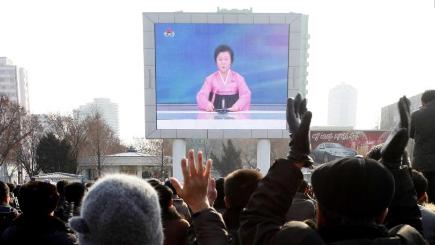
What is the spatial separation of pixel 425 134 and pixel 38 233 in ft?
12.1

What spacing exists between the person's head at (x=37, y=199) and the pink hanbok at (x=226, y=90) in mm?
15037

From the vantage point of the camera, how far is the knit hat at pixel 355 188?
1.41 m

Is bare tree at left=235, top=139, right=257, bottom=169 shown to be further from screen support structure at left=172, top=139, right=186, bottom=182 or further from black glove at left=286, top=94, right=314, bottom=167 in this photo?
black glove at left=286, top=94, right=314, bottom=167

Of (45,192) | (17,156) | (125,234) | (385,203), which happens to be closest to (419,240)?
(385,203)

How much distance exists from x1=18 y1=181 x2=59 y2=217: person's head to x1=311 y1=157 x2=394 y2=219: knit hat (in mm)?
2089

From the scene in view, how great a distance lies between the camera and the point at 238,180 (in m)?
2.61

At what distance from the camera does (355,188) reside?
1.41 metres

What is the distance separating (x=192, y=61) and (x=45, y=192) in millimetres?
15587

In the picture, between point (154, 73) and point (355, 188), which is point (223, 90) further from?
point (355, 188)

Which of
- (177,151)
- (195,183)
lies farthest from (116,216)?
(177,151)

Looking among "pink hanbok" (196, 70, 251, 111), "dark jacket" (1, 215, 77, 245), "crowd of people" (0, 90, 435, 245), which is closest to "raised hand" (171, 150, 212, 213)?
"crowd of people" (0, 90, 435, 245)

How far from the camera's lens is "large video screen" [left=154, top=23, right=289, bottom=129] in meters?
17.9

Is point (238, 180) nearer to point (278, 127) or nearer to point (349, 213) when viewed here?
point (349, 213)

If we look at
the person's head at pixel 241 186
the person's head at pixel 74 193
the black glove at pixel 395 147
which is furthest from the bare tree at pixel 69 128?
the black glove at pixel 395 147
